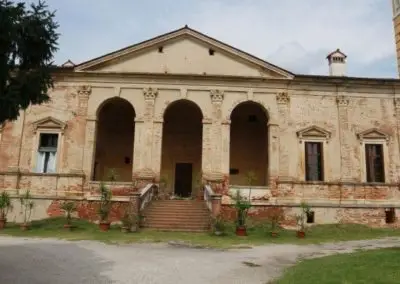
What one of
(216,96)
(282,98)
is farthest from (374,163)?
(216,96)

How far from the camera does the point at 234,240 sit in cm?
1600

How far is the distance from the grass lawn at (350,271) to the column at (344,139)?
39.6 ft

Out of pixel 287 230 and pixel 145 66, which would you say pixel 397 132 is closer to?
pixel 287 230

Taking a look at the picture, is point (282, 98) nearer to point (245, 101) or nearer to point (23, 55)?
point (245, 101)

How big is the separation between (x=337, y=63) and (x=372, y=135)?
5.77 metres

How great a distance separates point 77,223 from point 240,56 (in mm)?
13218

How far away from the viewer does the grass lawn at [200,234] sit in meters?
15.5

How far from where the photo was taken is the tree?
24.9 ft

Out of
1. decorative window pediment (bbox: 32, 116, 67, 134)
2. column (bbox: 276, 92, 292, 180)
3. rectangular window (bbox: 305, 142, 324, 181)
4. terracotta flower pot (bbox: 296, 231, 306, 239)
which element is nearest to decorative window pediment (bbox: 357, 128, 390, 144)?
rectangular window (bbox: 305, 142, 324, 181)

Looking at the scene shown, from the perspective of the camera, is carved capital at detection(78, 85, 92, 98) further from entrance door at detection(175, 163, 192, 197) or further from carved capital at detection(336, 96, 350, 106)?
carved capital at detection(336, 96, 350, 106)

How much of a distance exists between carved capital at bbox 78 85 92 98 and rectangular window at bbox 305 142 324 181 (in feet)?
43.2

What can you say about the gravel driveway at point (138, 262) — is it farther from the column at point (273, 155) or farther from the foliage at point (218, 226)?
the column at point (273, 155)

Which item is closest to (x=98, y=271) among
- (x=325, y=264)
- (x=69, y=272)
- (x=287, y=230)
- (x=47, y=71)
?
(x=69, y=272)

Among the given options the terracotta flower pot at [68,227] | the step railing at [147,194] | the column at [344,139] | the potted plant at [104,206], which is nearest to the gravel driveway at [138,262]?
the terracotta flower pot at [68,227]
